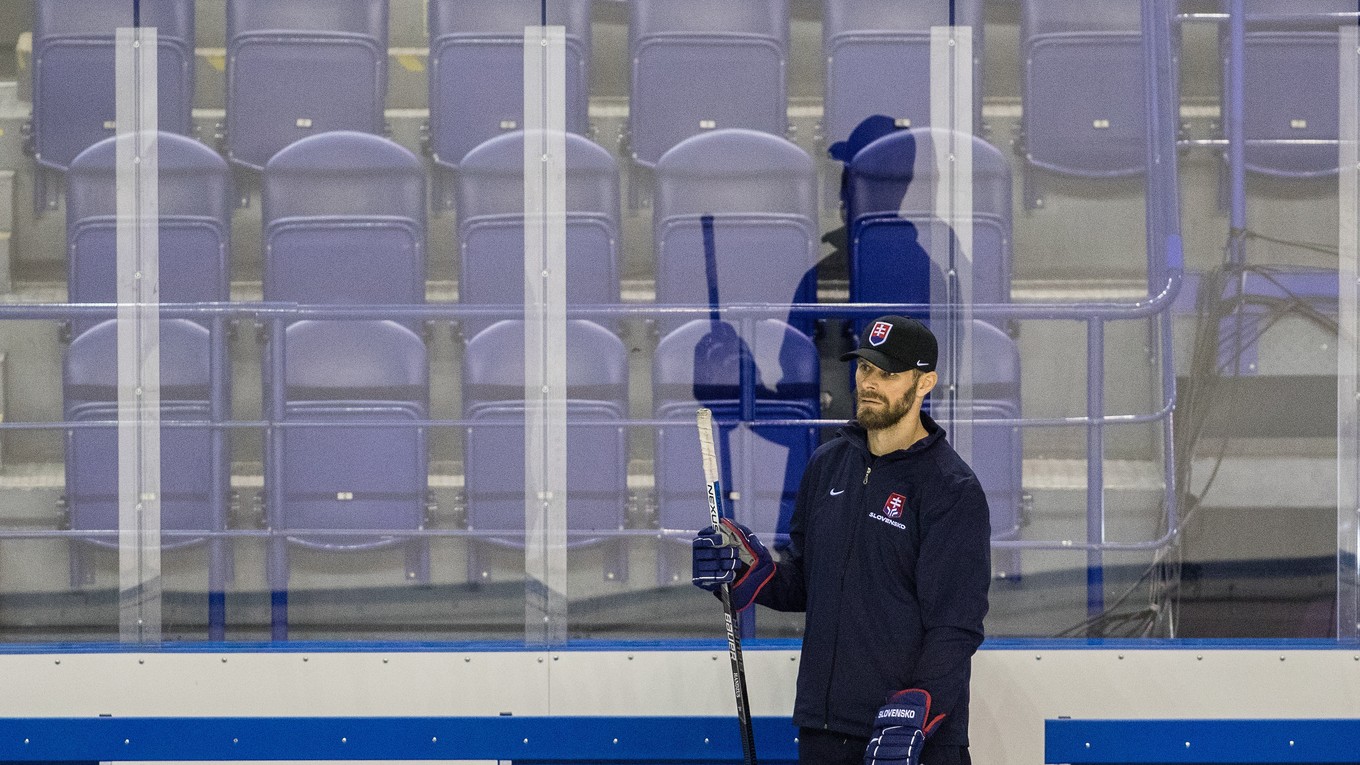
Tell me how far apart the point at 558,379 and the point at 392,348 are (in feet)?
1.12

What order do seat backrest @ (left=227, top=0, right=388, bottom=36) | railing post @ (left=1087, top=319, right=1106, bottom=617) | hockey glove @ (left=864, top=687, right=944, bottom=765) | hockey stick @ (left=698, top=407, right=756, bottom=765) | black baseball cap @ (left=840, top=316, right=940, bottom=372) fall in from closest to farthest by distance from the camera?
hockey glove @ (left=864, top=687, right=944, bottom=765), black baseball cap @ (left=840, top=316, right=940, bottom=372), hockey stick @ (left=698, top=407, right=756, bottom=765), railing post @ (left=1087, top=319, right=1106, bottom=617), seat backrest @ (left=227, top=0, right=388, bottom=36)

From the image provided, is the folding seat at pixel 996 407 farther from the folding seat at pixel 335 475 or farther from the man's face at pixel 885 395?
the folding seat at pixel 335 475

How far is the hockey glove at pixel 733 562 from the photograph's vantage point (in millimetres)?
2580

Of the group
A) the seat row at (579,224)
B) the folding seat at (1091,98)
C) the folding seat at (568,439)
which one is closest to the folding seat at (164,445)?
the seat row at (579,224)

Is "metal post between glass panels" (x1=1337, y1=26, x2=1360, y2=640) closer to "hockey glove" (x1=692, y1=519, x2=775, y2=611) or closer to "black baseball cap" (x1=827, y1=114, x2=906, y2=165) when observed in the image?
"black baseball cap" (x1=827, y1=114, x2=906, y2=165)

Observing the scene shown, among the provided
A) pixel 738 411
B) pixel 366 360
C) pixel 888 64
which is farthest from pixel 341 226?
pixel 888 64

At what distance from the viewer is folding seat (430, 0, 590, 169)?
3.01m

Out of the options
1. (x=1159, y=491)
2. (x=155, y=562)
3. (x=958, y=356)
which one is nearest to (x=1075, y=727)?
(x=1159, y=491)

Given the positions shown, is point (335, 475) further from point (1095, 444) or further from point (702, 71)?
point (1095, 444)

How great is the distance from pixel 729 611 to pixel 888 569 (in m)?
0.34

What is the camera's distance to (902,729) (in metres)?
2.34

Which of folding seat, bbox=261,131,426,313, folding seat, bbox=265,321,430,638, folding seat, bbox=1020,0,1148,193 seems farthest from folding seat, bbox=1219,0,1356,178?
folding seat, bbox=265,321,430,638

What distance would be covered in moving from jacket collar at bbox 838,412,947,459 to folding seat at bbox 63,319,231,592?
1262 millimetres

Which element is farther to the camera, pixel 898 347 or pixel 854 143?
pixel 854 143
